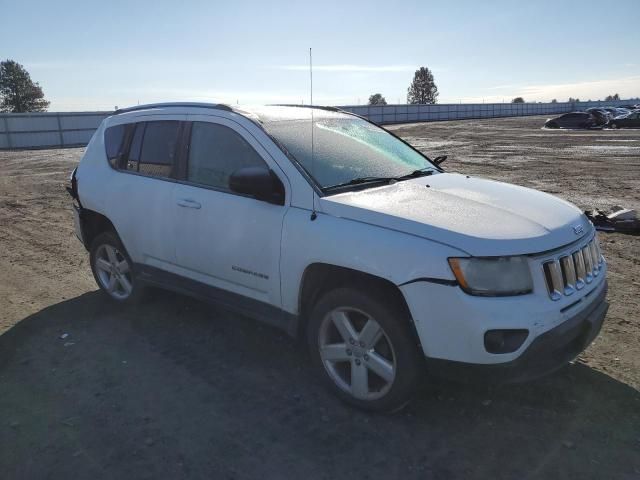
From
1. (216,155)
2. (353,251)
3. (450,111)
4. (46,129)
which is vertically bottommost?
(353,251)

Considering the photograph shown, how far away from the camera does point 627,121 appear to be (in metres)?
32.2

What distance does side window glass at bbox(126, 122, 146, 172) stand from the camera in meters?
4.66

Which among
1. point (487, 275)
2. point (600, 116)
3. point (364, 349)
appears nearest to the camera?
point (487, 275)

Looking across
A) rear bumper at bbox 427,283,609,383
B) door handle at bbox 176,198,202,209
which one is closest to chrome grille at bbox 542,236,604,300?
rear bumper at bbox 427,283,609,383

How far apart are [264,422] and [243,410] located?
7.8 inches

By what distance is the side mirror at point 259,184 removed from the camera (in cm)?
334

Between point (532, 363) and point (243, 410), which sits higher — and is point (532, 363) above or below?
above

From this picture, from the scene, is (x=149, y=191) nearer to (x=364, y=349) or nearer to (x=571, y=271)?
(x=364, y=349)

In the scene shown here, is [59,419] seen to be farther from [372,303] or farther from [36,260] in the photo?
[36,260]

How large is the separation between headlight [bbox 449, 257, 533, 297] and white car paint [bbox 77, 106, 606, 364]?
4cm

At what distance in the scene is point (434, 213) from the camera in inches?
119

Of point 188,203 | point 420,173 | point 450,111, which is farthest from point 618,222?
point 450,111

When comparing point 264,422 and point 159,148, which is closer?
point 264,422

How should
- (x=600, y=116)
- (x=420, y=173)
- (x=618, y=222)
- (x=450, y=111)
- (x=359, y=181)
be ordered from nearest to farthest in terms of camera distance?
(x=359, y=181) < (x=420, y=173) < (x=618, y=222) < (x=600, y=116) < (x=450, y=111)
